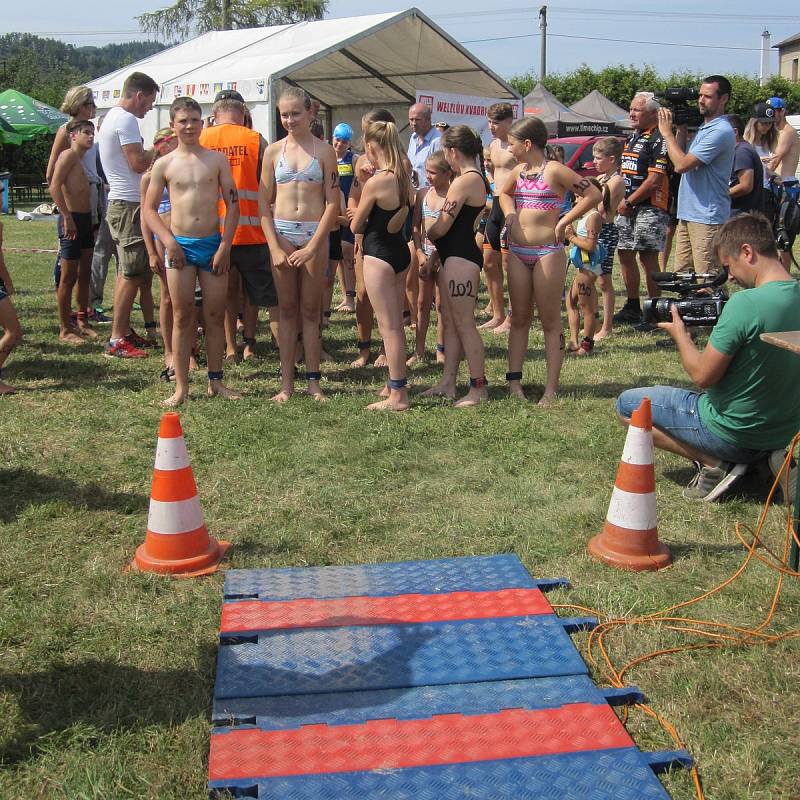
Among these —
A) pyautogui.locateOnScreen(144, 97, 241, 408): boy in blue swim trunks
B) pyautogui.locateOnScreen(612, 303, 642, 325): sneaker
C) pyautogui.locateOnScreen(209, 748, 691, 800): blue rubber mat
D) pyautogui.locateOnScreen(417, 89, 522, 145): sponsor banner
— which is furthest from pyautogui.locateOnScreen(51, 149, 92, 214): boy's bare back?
pyautogui.locateOnScreen(417, 89, 522, 145): sponsor banner

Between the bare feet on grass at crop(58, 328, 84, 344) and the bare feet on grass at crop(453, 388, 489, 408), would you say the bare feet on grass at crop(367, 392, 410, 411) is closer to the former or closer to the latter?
the bare feet on grass at crop(453, 388, 489, 408)

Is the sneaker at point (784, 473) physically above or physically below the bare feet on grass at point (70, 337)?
below

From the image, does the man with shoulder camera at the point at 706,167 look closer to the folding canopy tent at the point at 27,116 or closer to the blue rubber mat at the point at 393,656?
the blue rubber mat at the point at 393,656

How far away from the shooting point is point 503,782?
99.1 inches

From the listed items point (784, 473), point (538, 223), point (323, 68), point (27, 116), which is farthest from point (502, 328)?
point (27, 116)

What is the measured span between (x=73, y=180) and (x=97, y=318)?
5.80 feet

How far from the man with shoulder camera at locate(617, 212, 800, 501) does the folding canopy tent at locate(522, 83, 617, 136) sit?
25127 millimetres

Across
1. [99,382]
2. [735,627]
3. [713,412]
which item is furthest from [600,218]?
[735,627]

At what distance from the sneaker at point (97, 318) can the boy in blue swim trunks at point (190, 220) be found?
349 cm

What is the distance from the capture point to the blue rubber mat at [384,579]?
3.62 metres

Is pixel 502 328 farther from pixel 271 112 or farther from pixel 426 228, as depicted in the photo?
pixel 271 112

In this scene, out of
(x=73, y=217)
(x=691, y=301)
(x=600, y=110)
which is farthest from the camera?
(x=600, y=110)

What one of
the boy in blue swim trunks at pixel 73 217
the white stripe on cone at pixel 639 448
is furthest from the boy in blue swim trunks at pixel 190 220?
the white stripe on cone at pixel 639 448

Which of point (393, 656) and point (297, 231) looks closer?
point (393, 656)
